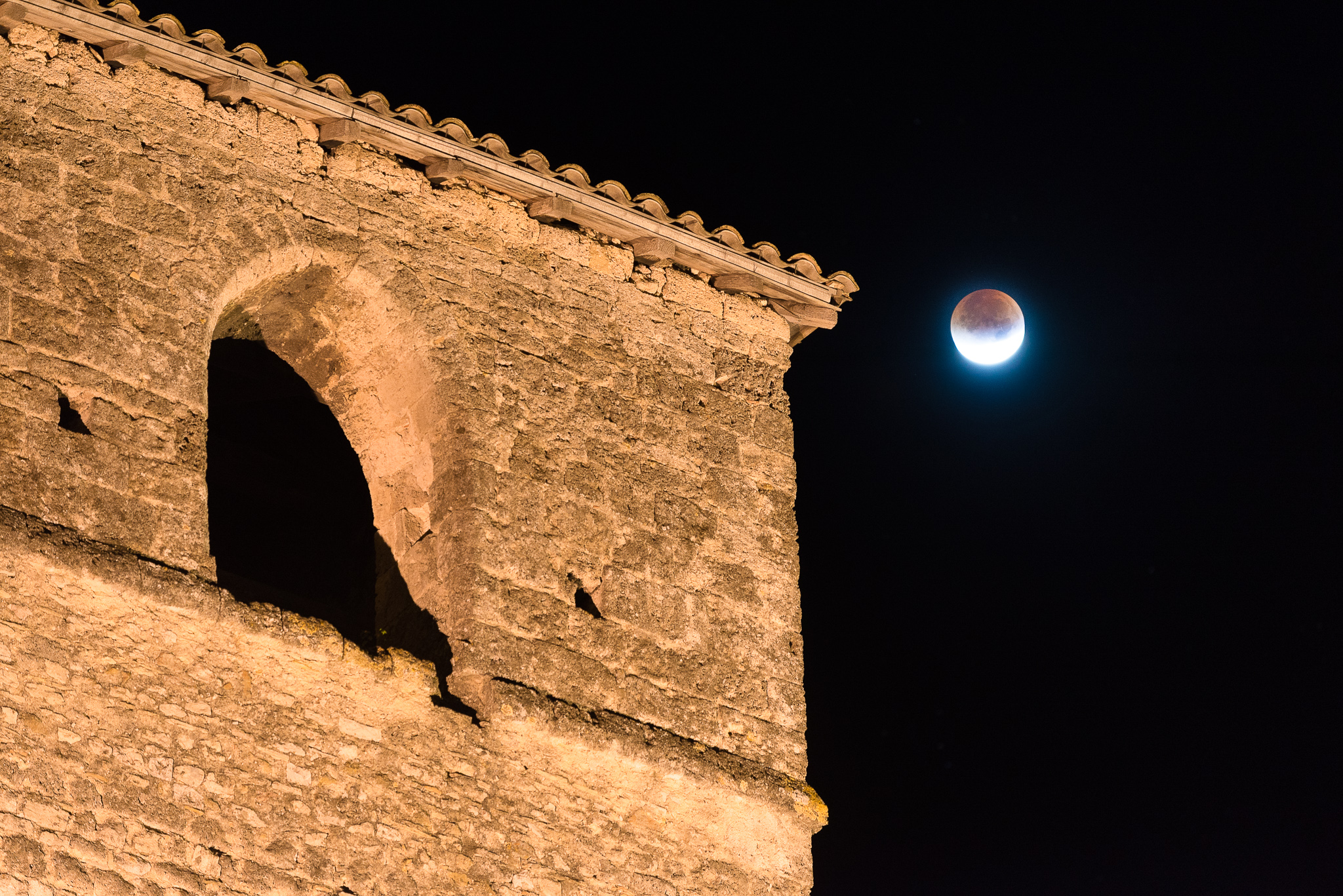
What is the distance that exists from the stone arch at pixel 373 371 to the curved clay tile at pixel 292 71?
760 mm

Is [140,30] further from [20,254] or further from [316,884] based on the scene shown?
[316,884]

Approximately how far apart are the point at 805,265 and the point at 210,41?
9.85 feet

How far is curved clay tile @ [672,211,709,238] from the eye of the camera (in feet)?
26.0

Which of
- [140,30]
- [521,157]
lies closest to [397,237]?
[521,157]

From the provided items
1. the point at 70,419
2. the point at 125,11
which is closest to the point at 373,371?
the point at 70,419

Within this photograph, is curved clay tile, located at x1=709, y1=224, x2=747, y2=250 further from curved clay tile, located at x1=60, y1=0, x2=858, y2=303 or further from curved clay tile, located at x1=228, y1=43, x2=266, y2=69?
curved clay tile, located at x1=228, y1=43, x2=266, y2=69

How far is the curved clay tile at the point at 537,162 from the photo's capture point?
748cm

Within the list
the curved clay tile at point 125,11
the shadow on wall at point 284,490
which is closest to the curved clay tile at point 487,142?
the curved clay tile at point 125,11

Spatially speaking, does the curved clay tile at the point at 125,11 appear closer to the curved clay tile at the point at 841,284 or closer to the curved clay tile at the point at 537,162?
the curved clay tile at the point at 537,162

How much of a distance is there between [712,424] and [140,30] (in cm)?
292

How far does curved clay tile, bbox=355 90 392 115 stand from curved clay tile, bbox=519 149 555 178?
0.66 meters

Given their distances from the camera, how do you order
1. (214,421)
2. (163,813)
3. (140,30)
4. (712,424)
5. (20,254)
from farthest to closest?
(214,421), (712,424), (140,30), (20,254), (163,813)

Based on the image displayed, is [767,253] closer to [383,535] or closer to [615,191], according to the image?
[615,191]

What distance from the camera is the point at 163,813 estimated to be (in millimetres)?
5453
